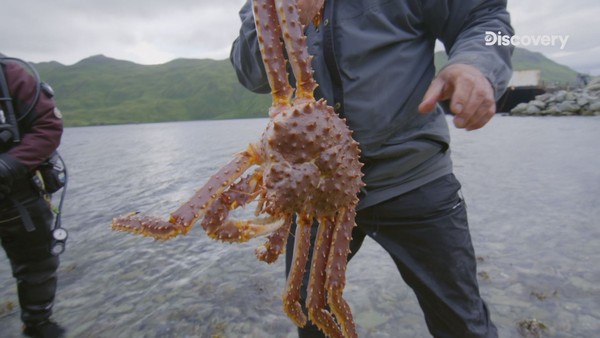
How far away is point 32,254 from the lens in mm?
3174

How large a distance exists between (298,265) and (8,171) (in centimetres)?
266

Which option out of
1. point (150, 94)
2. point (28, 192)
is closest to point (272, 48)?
point (28, 192)

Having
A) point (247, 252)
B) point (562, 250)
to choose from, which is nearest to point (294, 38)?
point (247, 252)

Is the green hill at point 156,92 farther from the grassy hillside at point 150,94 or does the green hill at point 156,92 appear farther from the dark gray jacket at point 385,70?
the dark gray jacket at point 385,70

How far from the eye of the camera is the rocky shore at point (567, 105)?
27656 millimetres

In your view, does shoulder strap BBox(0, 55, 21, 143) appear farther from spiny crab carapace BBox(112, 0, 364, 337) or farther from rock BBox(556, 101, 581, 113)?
rock BBox(556, 101, 581, 113)

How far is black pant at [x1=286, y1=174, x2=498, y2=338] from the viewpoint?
179cm

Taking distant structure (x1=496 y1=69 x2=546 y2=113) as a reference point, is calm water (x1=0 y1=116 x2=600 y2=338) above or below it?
below

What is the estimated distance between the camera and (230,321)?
3.36 meters

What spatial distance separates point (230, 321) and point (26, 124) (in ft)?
8.23

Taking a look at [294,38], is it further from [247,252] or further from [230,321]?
[247,252]

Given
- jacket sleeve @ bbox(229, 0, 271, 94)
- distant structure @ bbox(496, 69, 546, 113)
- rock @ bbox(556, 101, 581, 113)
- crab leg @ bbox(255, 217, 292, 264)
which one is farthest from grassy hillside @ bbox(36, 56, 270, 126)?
crab leg @ bbox(255, 217, 292, 264)

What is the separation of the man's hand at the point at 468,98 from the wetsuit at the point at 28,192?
10.6 ft

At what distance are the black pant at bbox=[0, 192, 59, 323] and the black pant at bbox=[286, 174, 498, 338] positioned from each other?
297 centimetres
